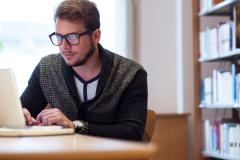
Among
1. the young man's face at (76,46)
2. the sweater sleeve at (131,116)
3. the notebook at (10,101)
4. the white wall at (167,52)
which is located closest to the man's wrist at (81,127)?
the sweater sleeve at (131,116)

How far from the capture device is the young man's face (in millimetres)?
1779

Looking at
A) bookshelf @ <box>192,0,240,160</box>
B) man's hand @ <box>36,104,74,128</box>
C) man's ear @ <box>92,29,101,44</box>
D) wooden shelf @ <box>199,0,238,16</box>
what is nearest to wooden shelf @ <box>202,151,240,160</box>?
bookshelf @ <box>192,0,240,160</box>

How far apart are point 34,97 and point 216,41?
1.68 m

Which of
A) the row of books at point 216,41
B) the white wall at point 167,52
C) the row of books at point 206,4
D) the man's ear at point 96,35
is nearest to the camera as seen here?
the man's ear at point 96,35

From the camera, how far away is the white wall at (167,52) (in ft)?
12.1

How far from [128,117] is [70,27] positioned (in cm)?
42

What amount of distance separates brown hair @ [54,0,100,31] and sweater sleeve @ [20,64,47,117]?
13.0 inches

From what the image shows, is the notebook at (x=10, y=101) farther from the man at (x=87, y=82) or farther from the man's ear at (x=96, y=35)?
the man's ear at (x=96, y=35)

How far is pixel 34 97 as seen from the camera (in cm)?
199

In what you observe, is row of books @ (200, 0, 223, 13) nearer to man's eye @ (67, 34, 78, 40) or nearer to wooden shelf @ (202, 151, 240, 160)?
wooden shelf @ (202, 151, 240, 160)

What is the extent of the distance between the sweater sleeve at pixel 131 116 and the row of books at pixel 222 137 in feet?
4.42

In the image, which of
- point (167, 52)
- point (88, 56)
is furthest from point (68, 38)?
point (167, 52)

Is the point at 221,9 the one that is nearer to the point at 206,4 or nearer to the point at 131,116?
the point at 206,4

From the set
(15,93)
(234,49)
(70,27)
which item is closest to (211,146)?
(234,49)
